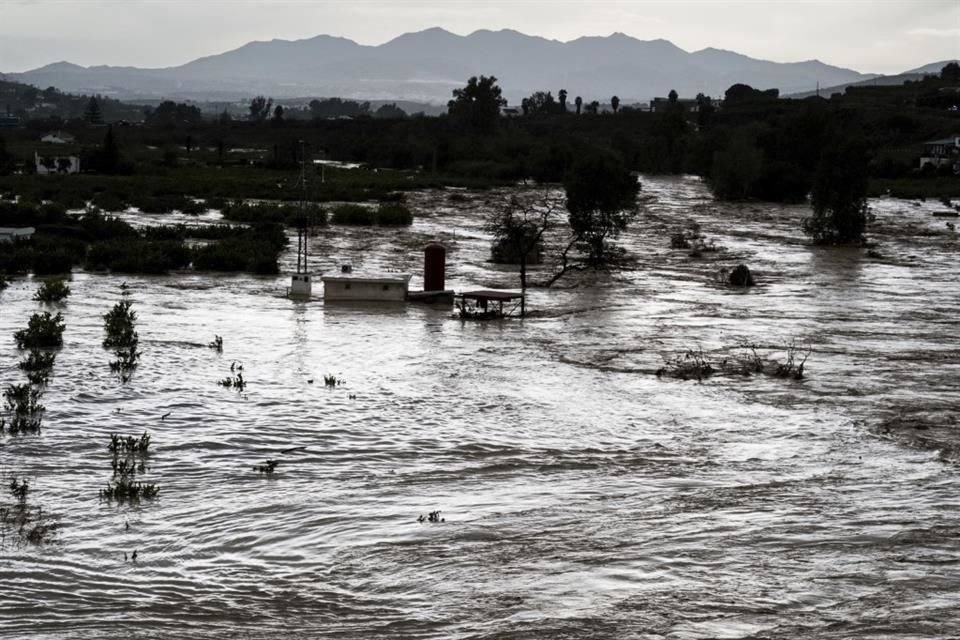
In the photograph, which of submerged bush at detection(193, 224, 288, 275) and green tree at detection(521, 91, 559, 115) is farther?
green tree at detection(521, 91, 559, 115)

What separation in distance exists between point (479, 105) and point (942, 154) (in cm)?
4581

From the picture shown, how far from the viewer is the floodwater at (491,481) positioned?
26.9 ft

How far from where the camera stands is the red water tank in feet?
77.9

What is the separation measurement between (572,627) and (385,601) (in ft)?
4.47

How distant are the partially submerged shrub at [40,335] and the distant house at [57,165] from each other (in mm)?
43494

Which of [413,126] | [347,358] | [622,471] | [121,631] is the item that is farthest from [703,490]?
[413,126]

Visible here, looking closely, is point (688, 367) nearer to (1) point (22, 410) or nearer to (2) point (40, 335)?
(1) point (22, 410)

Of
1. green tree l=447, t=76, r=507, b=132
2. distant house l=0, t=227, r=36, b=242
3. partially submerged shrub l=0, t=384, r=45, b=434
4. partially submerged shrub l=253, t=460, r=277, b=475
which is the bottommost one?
partially submerged shrub l=253, t=460, r=277, b=475

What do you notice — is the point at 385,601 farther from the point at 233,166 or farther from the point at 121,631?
the point at 233,166

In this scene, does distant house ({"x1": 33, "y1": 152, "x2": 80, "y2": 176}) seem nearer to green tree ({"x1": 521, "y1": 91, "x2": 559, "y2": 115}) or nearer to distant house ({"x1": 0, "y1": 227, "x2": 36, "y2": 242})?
distant house ({"x1": 0, "y1": 227, "x2": 36, "y2": 242})

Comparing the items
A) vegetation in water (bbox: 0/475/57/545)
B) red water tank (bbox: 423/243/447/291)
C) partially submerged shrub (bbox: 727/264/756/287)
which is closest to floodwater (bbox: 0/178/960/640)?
vegetation in water (bbox: 0/475/57/545)

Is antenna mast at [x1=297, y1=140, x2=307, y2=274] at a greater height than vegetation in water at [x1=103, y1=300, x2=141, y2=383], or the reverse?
antenna mast at [x1=297, y1=140, x2=307, y2=274]

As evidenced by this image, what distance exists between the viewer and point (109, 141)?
206 feet

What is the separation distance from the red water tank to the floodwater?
1.43 metres
